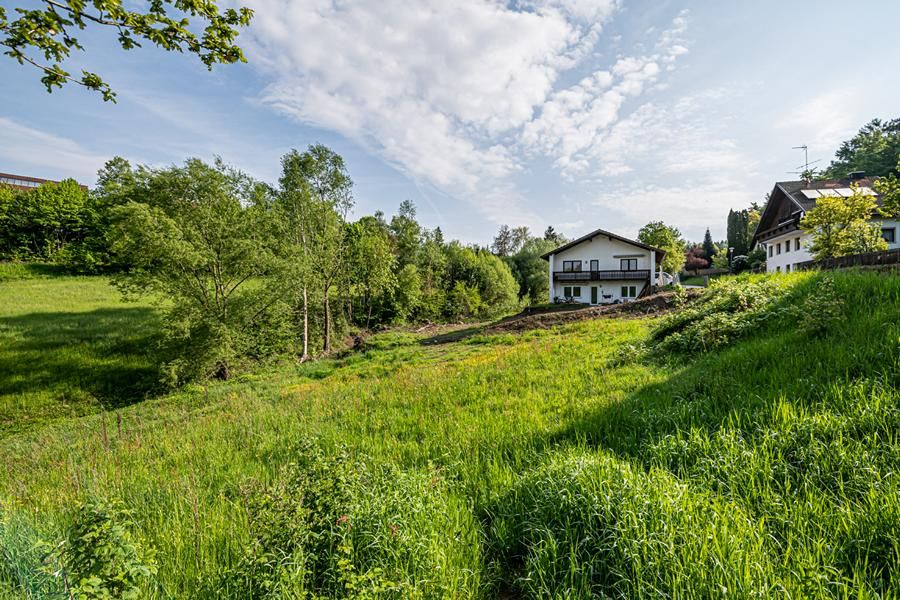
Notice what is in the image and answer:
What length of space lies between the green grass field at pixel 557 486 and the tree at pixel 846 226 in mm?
21897

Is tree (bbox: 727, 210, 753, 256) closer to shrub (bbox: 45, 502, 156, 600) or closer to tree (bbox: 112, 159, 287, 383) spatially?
tree (bbox: 112, 159, 287, 383)

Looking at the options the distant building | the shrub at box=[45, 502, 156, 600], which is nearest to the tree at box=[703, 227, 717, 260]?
the shrub at box=[45, 502, 156, 600]

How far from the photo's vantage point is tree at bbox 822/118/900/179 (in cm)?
4925

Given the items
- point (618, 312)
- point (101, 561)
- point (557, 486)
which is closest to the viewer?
point (101, 561)

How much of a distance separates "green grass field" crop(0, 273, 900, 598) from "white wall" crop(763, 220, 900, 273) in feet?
98.0

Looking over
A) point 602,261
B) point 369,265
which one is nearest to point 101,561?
point 369,265

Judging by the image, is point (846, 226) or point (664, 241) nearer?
point (846, 226)

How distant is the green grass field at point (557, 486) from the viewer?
2043 mm

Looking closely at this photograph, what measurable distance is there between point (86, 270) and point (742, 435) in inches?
2033

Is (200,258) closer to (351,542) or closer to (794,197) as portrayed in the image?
(351,542)

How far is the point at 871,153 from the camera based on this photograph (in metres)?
52.3

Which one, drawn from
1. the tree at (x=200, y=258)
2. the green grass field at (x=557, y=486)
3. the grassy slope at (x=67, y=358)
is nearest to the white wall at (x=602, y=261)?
the green grass field at (x=557, y=486)

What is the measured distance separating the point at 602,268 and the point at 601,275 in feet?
4.05

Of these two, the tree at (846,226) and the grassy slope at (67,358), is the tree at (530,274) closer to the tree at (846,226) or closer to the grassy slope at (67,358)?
the tree at (846,226)
